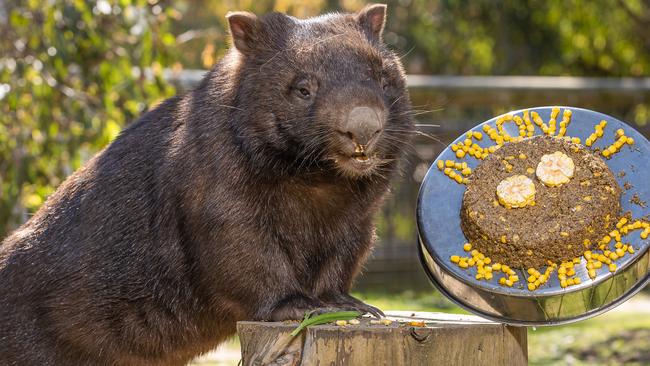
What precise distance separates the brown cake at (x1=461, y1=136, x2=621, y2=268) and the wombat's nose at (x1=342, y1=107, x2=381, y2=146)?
1.58 ft

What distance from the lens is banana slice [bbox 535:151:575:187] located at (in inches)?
155

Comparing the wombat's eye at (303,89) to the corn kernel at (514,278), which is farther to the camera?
the wombat's eye at (303,89)

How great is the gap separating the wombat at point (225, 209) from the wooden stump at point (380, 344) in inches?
5.4

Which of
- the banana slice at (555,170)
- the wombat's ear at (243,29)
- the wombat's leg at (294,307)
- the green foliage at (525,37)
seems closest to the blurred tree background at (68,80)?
the wombat's ear at (243,29)

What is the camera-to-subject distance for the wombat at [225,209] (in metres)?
4.07

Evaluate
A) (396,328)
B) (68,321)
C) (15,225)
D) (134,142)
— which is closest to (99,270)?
(68,321)

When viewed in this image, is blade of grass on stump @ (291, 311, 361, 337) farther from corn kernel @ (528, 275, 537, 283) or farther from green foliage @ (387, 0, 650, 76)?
green foliage @ (387, 0, 650, 76)

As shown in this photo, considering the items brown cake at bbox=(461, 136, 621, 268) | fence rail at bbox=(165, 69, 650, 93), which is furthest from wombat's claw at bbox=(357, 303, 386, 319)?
fence rail at bbox=(165, 69, 650, 93)

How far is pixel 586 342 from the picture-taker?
23.5ft

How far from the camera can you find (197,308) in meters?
4.34

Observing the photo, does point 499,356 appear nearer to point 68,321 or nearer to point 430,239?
point 430,239

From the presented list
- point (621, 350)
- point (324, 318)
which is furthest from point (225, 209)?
point (621, 350)

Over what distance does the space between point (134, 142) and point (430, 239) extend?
1.40m

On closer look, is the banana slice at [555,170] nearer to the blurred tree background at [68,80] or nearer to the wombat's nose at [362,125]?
the wombat's nose at [362,125]
